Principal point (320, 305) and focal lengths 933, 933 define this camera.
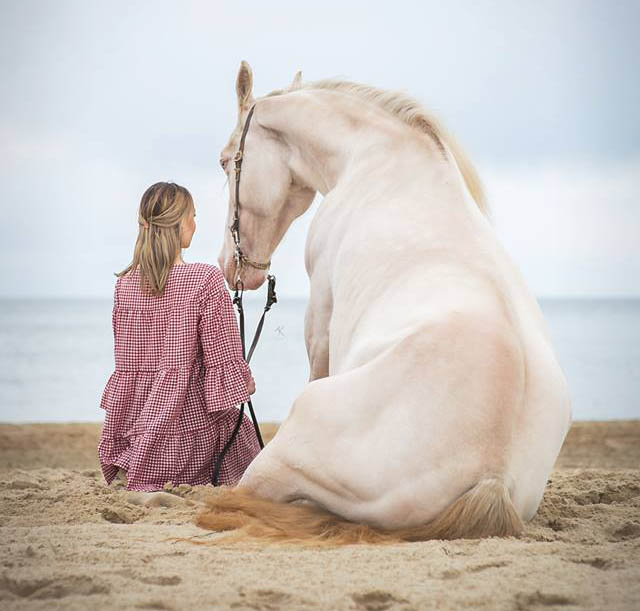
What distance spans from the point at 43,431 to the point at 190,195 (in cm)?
350

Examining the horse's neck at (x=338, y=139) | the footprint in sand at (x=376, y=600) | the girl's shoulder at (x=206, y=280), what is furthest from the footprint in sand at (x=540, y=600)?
the girl's shoulder at (x=206, y=280)

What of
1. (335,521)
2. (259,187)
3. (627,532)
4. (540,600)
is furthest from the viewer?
(259,187)

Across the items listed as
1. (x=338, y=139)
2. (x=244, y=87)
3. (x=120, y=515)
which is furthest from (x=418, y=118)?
(x=120, y=515)

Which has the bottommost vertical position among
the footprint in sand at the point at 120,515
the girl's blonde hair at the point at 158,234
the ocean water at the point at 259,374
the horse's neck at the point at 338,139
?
the ocean water at the point at 259,374

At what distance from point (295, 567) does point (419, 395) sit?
1.88 ft

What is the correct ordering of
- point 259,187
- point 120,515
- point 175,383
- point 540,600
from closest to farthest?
point 540,600 < point 120,515 < point 175,383 < point 259,187

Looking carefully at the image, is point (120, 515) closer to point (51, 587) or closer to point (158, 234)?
point (51, 587)

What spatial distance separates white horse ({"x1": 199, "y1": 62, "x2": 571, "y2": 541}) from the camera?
8.23 ft

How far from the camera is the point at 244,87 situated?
172 inches

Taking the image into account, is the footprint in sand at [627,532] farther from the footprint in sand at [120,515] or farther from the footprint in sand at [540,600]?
the footprint in sand at [120,515]

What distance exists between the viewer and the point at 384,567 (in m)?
2.28

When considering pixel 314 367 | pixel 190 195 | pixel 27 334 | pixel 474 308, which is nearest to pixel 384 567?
pixel 474 308

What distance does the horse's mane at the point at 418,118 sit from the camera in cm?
356

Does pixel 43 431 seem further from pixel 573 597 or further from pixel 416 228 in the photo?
pixel 573 597
